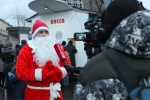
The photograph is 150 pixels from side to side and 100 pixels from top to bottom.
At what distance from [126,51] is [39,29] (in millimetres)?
2843

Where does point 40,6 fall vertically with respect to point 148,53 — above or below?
above

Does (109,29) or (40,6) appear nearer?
(109,29)

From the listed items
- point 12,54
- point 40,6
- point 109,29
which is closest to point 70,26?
point 40,6

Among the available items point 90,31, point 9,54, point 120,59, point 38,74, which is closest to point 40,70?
point 38,74

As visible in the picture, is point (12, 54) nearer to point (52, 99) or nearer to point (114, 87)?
point (52, 99)

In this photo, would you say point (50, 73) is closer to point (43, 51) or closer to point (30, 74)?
point (30, 74)

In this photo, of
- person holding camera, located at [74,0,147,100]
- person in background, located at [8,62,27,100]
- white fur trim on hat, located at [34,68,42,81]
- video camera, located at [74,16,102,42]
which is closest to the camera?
person holding camera, located at [74,0,147,100]

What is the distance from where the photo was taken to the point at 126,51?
1.83m

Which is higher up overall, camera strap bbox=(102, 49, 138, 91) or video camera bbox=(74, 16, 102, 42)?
video camera bbox=(74, 16, 102, 42)

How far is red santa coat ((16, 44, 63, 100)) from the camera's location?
4.08 meters

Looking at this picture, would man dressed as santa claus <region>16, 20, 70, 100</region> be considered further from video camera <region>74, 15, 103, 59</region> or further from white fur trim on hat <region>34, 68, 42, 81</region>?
video camera <region>74, 15, 103, 59</region>

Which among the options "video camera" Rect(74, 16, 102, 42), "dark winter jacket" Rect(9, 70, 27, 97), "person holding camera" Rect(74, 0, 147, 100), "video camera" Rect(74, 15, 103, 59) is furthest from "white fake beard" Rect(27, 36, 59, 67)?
"person holding camera" Rect(74, 0, 147, 100)

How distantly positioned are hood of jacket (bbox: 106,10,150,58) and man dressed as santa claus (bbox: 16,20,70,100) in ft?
7.77

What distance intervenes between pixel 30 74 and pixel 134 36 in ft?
8.14
